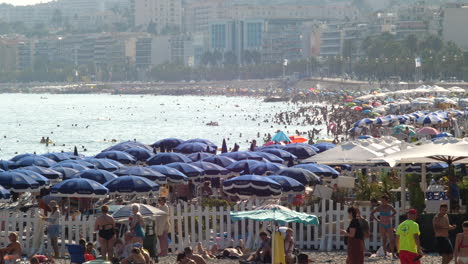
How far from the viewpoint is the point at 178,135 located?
270ft

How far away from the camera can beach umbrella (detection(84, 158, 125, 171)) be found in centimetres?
2677

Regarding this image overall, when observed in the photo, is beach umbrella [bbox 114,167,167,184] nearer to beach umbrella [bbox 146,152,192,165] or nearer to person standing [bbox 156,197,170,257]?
beach umbrella [bbox 146,152,192,165]

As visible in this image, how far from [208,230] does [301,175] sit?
5436 millimetres

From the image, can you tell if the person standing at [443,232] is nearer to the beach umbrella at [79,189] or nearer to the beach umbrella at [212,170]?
the beach umbrella at [79,189]

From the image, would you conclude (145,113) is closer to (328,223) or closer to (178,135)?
(178,135)

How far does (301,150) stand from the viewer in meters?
30.5

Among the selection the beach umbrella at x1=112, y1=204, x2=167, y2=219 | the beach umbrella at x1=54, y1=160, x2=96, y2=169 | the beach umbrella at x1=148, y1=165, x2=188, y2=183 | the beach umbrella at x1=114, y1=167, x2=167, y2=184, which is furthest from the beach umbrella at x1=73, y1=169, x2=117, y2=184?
the beach umbrella at x1=112, y1=204, x2=167, y2=219

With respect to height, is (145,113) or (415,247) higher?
(415,247)

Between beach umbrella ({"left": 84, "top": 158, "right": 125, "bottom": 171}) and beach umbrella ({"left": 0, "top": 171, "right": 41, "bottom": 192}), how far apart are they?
14.0ft

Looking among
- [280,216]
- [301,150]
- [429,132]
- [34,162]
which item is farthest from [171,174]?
[429,132]

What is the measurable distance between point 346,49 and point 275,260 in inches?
7063

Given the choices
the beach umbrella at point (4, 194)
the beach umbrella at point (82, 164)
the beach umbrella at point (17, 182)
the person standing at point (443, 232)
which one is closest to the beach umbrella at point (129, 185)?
the beach umbrella at point (17, 182)

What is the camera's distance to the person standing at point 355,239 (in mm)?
14422

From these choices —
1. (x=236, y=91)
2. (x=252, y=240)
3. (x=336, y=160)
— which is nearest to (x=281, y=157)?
(x=336, y=160)
